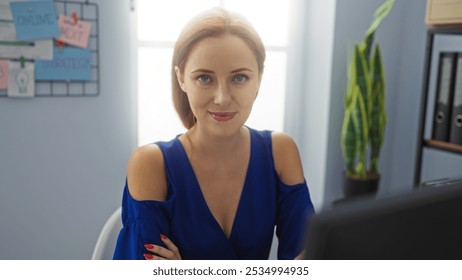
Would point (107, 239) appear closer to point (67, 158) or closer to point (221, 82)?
point (221, 82)

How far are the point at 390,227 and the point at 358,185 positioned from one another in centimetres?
Answer: 127

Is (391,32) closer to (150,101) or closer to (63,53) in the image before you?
(150,101)

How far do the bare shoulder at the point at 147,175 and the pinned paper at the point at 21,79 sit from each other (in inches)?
24.5

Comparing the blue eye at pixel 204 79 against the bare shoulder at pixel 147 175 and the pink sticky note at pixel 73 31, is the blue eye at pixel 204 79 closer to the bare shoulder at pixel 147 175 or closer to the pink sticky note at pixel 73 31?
the bare shoulder at pixel 147 175

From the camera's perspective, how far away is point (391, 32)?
152 centimetres

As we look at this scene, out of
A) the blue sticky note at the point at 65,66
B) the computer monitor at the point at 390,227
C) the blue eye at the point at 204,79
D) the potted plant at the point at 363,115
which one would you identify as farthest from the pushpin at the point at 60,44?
the computer monitor at the point at 390,227

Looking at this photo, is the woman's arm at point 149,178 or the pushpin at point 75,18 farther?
the pushpin at point 75,18

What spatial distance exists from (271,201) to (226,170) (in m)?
0.09

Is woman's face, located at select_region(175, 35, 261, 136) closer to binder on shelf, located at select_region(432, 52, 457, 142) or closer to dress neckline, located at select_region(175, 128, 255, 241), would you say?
dress neckline, located at select_region(175, 128, 255, 241)

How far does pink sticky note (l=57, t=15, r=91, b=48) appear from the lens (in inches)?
46.8

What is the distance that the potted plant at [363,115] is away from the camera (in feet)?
4.50

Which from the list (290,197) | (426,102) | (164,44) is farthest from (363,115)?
(290,197)

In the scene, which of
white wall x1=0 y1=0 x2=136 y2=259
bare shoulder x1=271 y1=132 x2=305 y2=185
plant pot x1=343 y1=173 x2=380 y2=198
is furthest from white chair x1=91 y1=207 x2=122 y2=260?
plant pot x1=343 y1=173 x2=380 y2=198

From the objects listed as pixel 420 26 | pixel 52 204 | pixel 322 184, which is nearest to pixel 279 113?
pixel 322 184
